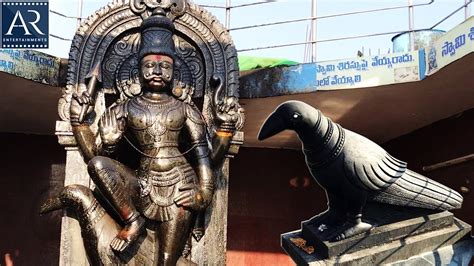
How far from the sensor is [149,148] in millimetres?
4914

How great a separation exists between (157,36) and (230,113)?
91 cm

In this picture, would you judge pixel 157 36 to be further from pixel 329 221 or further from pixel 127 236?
pixel 329 221

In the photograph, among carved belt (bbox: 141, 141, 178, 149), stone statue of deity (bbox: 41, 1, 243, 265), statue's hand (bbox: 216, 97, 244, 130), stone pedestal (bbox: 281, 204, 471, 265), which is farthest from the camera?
statue's hand (bbox: 216, 97, 244, 130)

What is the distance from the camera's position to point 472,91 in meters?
5.95

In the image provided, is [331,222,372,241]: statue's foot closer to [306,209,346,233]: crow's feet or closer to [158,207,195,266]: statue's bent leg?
[306,209,346,233]: crow's feet

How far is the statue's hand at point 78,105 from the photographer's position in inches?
197

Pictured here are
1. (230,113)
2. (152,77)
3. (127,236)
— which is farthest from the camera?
(230,113)

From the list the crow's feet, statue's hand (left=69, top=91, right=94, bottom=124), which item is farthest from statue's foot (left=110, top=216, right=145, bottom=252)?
the crow's feet

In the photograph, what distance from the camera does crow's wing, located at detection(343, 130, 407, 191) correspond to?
364 cm

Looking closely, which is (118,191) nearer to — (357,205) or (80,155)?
(80,155)

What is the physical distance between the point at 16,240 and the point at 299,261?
15.4ft

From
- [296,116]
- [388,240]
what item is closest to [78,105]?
[296,116]

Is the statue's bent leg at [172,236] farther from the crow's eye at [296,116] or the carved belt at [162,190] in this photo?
the crow's eye at [296,116]

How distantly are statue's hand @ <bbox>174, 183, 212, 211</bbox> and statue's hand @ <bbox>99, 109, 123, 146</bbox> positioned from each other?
69cm
